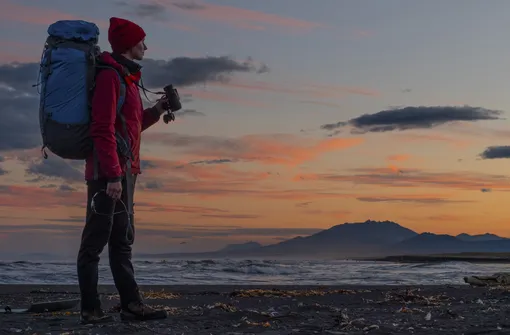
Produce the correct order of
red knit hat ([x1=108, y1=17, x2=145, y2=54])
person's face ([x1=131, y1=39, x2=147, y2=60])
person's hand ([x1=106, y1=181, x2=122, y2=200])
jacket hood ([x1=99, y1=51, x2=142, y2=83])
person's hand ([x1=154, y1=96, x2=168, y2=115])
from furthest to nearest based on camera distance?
person's hand ([x1=154, y1=96, x2=168, y2=115]), person's face ([x1=131, y1=39, x2=147, y2=60]), red knit hat ([x1=108, y1=17, x2=145, y2=54]), jacket hood ([x1=99, y1=51, x2=142, y2=83]), person's hand ([x1=106, y1=181, x2=122, y2=200])

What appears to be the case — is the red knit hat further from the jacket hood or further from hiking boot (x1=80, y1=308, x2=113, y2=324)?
hiking boot (x1=80, y1=308, x2=113, y2=324)

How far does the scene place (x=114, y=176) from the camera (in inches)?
266

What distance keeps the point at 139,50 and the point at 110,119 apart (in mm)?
978

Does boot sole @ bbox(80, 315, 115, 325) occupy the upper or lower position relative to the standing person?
lower

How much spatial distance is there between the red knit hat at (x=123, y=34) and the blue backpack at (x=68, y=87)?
349mm

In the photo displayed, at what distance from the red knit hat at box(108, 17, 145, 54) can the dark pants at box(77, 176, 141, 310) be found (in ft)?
4.35

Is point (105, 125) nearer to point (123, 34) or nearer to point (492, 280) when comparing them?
point (123, 34)

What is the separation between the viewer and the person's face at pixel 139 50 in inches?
285

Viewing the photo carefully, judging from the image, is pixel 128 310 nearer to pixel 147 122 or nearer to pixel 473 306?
pixel 147 122

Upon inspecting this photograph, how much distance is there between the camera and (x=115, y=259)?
7.29m

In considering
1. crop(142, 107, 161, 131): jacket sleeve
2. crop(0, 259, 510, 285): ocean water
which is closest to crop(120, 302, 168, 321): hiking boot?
crop(142, 107, 161, 131): jacket sleeve

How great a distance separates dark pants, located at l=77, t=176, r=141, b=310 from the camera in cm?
693

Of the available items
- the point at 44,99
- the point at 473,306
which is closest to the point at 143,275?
the point at 473,306

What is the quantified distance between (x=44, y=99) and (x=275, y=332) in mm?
3012
